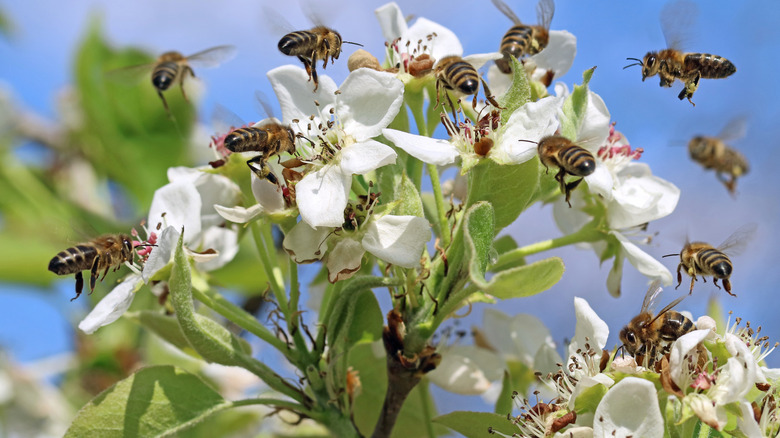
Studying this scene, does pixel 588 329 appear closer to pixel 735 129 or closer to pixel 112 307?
pixel 112 307

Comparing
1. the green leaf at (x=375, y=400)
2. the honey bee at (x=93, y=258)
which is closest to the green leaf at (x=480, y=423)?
the green leaf at (x=375, y=400)

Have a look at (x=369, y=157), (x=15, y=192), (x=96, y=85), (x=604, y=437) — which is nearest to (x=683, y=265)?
(x=604, y=437)

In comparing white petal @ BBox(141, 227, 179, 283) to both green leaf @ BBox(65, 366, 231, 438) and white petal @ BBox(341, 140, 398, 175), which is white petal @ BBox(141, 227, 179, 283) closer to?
green leaf @ BBox(65, 366, 231, 438)

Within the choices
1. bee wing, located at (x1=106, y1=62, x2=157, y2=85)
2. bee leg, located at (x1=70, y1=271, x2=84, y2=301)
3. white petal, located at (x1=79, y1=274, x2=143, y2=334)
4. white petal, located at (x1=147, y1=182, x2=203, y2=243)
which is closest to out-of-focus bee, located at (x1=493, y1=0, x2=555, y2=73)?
white petal, located at (x1=147, y1=182, x2=203, y2=243)

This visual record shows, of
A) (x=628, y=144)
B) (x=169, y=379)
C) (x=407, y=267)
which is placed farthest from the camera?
(x=628, y=144)

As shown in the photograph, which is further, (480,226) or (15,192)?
(15,192)

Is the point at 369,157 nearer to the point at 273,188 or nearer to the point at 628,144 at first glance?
the point at 273,188
